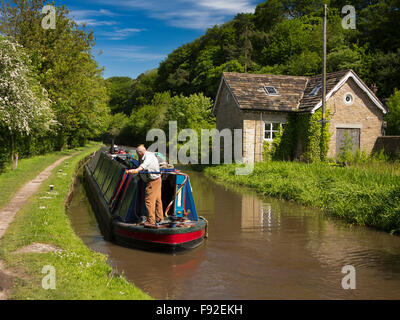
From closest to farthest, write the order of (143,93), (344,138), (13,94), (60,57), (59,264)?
1. (59,264)
2. (13,94)
3. (344,138)
4. (60,57)
5. (143,93)

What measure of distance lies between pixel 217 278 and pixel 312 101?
17.6 meters

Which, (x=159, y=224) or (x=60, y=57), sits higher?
(x=60, y=57)

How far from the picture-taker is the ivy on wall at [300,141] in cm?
2230

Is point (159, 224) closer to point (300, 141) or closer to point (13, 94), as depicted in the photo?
point (13, 94)

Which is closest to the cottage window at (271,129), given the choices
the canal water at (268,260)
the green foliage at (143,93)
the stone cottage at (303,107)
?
the stone cottage at (303,107)

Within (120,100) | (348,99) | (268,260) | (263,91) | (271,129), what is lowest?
(268,260)

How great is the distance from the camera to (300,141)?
2342 cm

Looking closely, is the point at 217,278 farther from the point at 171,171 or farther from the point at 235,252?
the point at 171,171

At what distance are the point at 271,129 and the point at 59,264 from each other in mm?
18749

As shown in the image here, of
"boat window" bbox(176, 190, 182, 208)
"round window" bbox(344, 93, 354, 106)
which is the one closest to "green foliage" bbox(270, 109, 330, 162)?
"round window" bbox(344, 93, 354, 106)

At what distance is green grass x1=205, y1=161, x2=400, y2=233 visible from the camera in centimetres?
1098

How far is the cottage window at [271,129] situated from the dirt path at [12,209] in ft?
39.5

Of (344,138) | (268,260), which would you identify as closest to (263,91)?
(344,138)

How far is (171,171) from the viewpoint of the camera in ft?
30.7
